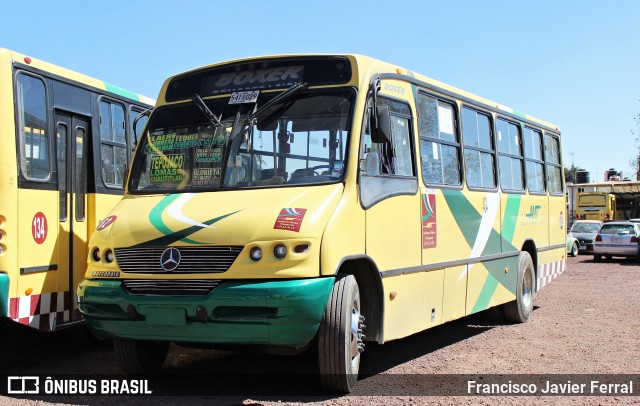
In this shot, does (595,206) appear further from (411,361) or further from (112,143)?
(112,143)

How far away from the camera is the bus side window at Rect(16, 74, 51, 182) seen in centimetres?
766

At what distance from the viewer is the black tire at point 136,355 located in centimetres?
726

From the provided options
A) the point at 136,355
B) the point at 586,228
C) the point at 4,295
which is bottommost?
the point at 136,355

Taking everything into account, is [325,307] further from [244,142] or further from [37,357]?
[37,357]

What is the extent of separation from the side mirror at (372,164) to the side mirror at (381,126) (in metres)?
0.15

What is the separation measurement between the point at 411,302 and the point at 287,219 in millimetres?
2313

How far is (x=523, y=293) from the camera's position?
11.7m

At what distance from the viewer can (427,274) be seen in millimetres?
8328

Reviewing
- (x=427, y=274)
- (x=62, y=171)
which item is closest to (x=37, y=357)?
(x=62, y=171)

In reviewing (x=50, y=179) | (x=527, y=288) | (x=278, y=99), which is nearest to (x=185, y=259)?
(x=278, y=99)

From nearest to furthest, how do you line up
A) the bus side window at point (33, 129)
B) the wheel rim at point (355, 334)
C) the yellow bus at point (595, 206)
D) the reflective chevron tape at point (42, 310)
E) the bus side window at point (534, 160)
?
the wheel rim at point (355, 334)
the reflective chevron tape at point (42, 310)
the bus side window at point (33, 129)
the bus side window at point (534, 160)
the yellow bus at point (595, 206)

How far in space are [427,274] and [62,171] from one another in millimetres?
4199

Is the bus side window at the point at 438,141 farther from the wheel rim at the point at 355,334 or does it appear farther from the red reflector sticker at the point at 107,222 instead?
the red reflector sticker at the point at 107,222

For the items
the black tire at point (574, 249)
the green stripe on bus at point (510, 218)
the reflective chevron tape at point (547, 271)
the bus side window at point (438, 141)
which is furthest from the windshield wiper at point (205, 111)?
the black tire at point (574, 249)
